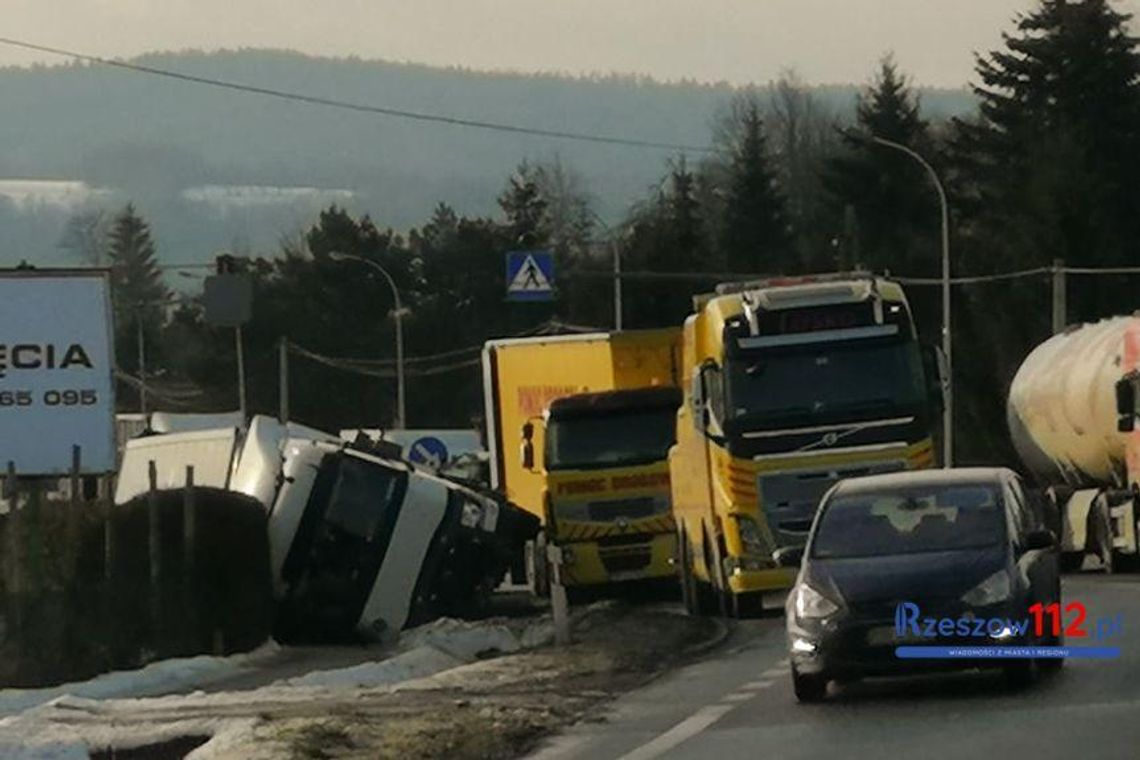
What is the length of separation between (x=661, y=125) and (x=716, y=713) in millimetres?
178440

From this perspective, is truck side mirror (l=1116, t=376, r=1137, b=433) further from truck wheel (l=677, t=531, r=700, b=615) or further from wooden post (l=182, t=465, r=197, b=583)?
wooden post (l=182, t=465, r=197, b=583)

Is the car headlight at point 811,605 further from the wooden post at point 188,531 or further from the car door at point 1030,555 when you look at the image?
the wooden post at point 188,531

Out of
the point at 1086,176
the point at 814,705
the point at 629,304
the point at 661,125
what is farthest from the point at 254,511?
the point at 661,125

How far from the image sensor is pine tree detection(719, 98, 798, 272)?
372 feet

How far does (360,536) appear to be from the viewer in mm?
32312

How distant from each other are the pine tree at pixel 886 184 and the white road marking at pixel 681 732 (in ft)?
277

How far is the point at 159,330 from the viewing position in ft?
432

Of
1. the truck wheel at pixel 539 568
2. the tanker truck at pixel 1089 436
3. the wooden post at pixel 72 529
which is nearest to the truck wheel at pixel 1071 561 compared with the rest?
the tanker truck at pixel 1089 436

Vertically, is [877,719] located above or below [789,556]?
below

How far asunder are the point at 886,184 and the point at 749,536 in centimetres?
8024

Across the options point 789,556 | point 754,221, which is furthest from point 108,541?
point 754,221

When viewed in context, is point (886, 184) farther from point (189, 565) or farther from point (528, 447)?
point (189, 565)

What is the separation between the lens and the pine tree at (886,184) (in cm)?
10769

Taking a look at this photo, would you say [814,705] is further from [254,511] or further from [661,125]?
[661,125]
